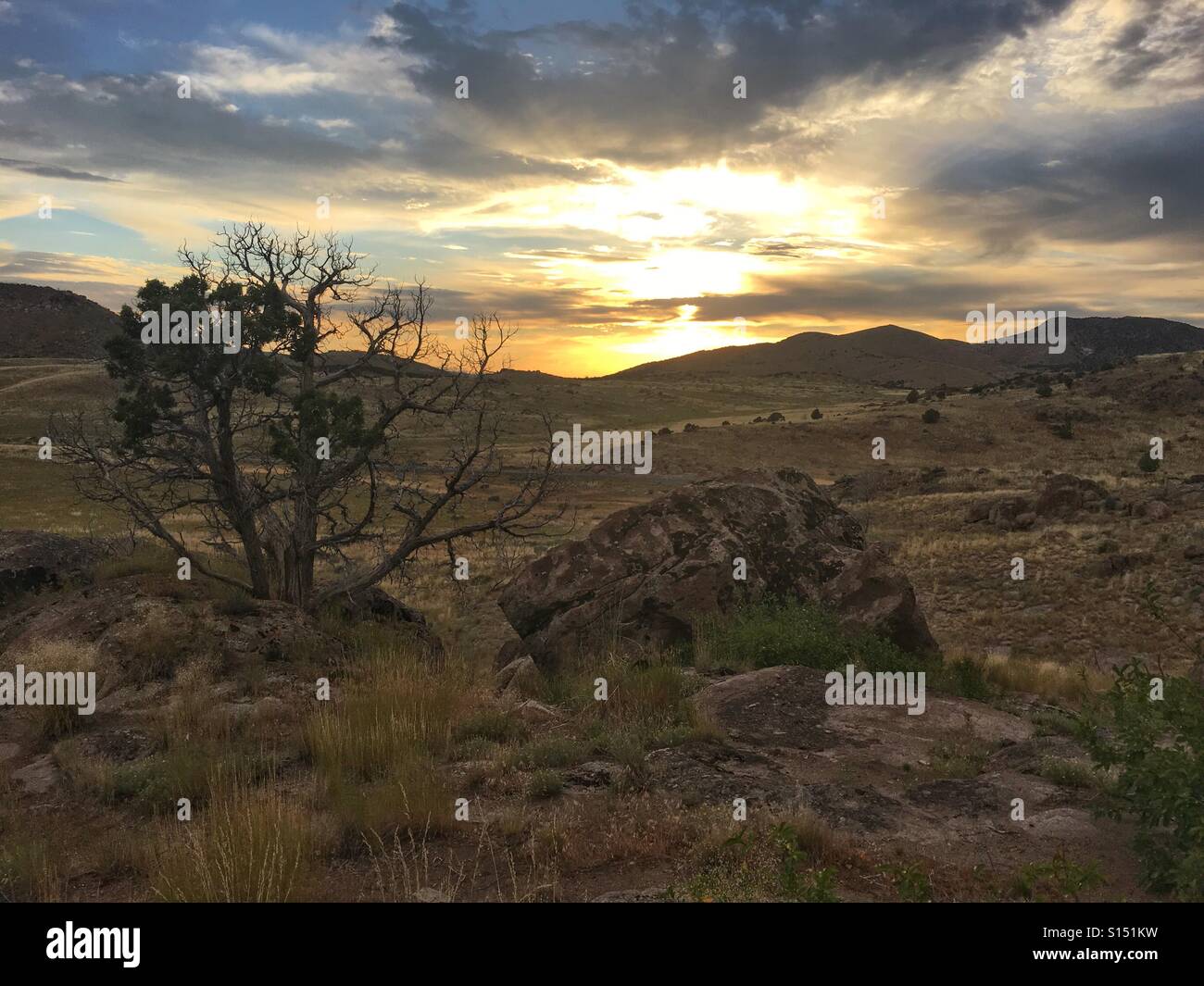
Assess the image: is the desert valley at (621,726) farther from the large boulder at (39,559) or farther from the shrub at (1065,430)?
the shrub at (1065,430)

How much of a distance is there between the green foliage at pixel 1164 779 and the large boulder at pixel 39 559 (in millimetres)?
13761

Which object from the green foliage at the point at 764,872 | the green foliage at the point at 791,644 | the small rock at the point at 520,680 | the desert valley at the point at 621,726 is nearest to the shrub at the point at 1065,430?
the desert valley at the point at 621,726

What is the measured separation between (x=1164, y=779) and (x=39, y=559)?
47.5 feet

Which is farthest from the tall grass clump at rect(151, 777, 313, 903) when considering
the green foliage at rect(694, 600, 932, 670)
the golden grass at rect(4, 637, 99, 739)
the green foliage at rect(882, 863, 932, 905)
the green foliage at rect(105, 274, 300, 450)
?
the green foliage at rect(105, 274, 300, 450)

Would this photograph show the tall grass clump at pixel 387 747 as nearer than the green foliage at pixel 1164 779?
No

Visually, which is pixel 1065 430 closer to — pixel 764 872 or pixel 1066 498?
pixel 1066 498

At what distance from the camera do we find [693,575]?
35.2 ft

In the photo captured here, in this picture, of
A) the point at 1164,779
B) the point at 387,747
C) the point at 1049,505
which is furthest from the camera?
the point at 1049,505

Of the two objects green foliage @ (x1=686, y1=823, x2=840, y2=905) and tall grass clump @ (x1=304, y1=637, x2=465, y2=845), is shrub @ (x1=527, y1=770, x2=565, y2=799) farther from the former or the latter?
green foliage @ (x1=686, y1=823, x2=840, y2=905)

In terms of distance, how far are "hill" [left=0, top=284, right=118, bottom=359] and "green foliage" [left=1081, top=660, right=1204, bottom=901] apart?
154 meters

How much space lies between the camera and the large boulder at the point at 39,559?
12359mm

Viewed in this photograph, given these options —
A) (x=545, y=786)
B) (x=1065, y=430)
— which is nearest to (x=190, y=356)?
(x=545, y=786)
